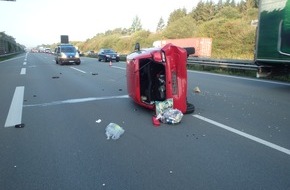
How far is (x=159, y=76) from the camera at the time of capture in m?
7.02

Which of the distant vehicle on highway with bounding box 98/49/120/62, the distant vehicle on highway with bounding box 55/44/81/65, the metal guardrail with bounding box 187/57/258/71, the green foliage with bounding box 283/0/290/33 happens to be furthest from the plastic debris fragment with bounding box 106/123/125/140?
the distant vehicle on highway with bounding box 98/49/120/62

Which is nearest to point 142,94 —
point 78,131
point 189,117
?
point 189,117

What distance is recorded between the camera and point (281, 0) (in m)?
9.02

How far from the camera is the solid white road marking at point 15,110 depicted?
647 cm

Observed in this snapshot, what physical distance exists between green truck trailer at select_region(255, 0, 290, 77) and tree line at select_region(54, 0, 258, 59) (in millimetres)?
21561

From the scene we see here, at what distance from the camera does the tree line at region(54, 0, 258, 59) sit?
111 ft

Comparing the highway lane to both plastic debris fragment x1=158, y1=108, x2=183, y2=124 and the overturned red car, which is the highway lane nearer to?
plastic debris fragment x1=158, y1=108, x2=183, y2=124

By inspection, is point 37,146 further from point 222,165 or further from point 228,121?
point 228,121

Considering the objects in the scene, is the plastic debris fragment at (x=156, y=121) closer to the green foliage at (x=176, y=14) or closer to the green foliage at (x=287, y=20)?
the green foliage at (x=287, y=20)

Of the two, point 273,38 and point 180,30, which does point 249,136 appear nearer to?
point 273,38

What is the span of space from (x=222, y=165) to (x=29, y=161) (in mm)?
2648

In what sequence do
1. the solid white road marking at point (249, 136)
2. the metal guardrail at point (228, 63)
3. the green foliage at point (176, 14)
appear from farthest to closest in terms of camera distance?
the green foliage at point (176, 14), the metal guardrail at point (228, 63), the solid white road marking at point (249, 136)

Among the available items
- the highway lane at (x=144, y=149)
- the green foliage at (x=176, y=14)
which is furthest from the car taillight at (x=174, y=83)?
the green foliage at (x=176, y=14)

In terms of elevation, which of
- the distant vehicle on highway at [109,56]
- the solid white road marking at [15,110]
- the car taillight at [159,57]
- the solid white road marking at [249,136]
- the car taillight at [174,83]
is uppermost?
the car taillight at [159,57]
